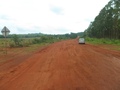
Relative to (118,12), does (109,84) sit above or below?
below

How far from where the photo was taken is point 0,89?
9.89 meters

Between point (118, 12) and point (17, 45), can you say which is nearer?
point (17, 45)

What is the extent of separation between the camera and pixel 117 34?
79.9 metres

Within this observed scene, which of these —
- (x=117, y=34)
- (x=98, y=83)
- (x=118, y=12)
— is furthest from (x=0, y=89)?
(x=117, y=34)

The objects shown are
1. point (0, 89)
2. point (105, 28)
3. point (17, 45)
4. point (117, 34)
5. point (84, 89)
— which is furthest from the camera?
point (105, 28)

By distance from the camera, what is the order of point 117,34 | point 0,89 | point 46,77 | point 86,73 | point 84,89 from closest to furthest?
point 84,89 < point 0,89 < point 46,77 < point 86,73 < point 117,34

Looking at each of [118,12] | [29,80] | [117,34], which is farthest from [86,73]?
[117,34]

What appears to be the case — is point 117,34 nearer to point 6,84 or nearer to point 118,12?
point 118,12

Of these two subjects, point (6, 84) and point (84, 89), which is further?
point (6, 84)

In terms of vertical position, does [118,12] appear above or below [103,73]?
above

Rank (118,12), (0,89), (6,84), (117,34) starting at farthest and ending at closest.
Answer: (117,34), (118,12), (6,84), (0,89)

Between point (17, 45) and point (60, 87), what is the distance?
4107 centimetres

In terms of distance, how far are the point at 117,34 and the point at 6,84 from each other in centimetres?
7185

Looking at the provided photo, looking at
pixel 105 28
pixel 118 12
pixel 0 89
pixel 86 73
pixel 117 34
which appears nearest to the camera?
pixel 0 89
